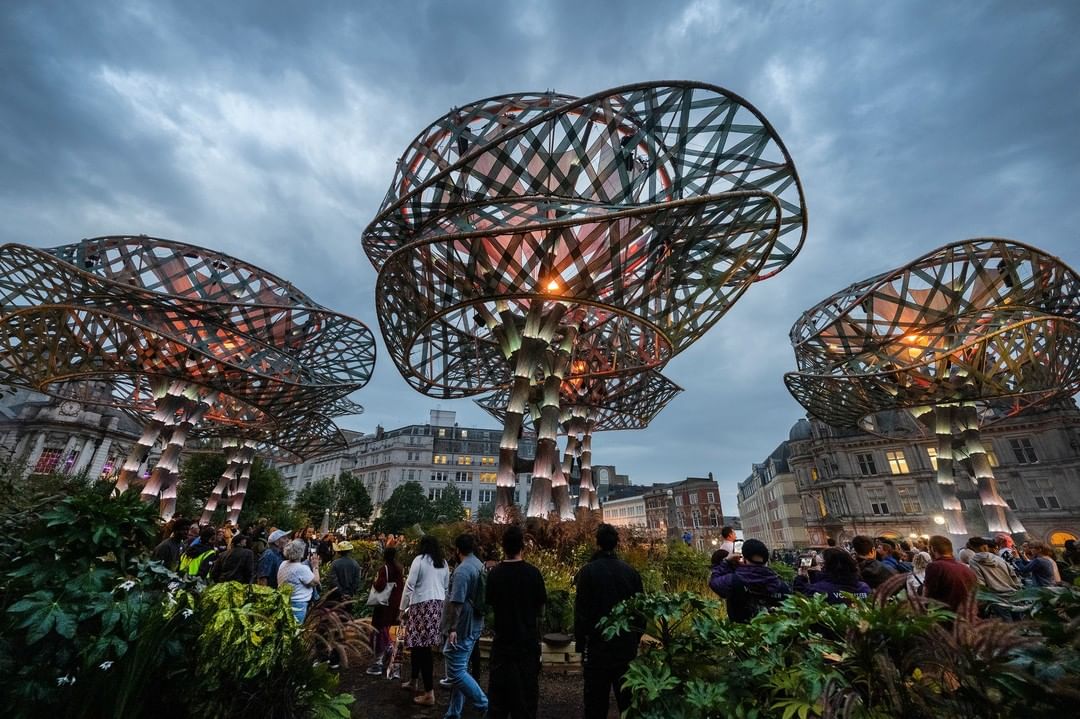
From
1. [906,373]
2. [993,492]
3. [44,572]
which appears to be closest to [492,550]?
[44,572]

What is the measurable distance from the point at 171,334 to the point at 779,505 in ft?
236

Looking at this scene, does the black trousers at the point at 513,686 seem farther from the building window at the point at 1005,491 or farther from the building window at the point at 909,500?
the building window at the point at 909,500

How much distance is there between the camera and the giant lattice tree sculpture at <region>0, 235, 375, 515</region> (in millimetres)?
20328

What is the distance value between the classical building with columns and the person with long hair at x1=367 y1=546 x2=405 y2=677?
191 ft

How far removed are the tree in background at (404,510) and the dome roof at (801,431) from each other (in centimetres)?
4733

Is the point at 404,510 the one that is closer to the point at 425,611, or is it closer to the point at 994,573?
the point at 425,611

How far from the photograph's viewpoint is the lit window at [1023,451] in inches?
1601

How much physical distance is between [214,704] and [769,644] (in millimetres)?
3875

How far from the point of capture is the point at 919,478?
4497cm

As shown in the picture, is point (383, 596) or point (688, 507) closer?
point (383, 596)

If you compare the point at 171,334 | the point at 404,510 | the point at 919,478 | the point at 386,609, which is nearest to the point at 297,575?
the point at 386,609

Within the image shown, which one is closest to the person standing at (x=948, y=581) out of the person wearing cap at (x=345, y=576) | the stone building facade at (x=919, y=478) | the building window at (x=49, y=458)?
the person wearing cap at (x=345, y=576)

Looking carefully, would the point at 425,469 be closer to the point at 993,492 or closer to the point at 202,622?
the point at 993,492

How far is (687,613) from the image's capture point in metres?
3.53
